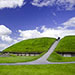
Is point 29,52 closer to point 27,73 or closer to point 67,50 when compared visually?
point 67,50

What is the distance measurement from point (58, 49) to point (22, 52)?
75.7 feet

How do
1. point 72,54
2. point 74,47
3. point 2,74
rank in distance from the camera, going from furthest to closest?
point 74,47, point 72,54, point 2,74

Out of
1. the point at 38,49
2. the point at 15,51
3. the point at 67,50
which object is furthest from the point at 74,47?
the point at 15,51

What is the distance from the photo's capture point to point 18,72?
30109 millimetres

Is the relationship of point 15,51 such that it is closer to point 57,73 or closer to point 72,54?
point 72,54

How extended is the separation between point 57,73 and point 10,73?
1053cm

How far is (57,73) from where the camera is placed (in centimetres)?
2944

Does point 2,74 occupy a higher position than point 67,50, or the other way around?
point 67,50

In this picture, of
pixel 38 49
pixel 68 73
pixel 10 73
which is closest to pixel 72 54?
pixel 38 49

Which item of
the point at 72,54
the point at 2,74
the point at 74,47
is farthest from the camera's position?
the point at 74,47

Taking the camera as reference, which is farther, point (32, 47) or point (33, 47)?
point (32, 47)

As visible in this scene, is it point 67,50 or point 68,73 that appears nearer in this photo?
point 68,73

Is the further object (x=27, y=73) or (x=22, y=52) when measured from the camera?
(x=22, y=52)

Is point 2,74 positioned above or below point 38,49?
below
